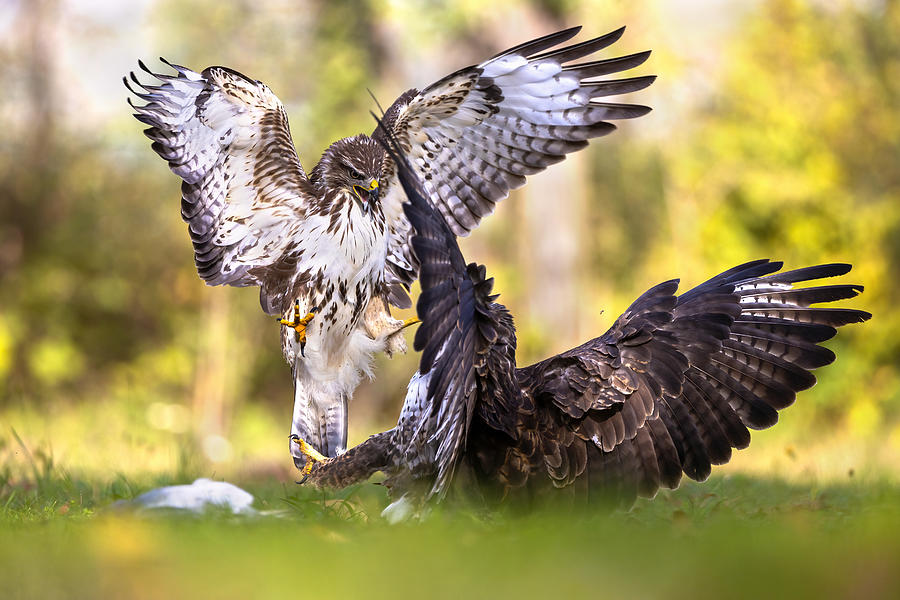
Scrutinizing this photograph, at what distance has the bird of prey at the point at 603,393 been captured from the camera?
3.70 metres

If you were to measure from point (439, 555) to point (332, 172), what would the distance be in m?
2.73

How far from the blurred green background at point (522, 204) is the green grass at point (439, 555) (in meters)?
7.36

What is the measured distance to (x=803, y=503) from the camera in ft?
15.4

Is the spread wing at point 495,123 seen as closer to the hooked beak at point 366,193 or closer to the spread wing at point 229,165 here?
the hooked beak at point 366,193

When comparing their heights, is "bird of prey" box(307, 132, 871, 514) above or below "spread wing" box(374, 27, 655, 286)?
below

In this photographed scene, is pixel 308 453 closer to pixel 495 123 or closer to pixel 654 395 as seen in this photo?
pixel 654 395

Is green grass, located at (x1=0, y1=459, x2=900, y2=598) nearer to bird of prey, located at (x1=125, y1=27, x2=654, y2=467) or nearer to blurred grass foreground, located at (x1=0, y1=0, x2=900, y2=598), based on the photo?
bird of prey, located at (x1=125, y1=27, x2=654, y2=467)

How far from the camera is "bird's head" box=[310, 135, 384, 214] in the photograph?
193 inches

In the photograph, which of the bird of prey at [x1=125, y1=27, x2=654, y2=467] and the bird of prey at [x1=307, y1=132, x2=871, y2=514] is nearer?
the bird of prey at [x1=307, y1=132, x2=871, y2=514]

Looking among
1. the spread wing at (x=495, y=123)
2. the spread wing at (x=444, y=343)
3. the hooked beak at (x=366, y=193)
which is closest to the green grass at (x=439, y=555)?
the spread wing at (x=444, y=343)

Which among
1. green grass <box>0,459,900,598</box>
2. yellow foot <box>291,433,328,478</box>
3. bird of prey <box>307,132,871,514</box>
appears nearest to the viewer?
green grass <box>0,459,900,598</box>

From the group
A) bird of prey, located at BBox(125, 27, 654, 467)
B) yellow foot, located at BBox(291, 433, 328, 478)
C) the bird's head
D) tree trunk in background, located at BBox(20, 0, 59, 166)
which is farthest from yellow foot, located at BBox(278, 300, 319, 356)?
tree trunk in background, located at BBox(20, 0, 59, 166)

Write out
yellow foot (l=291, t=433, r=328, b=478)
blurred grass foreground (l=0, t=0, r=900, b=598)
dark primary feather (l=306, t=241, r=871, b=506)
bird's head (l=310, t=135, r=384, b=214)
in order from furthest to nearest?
blurred grass foreground (l=0, t=0, r=900, b=598) < bird's head (l=310, t=135, r=384, b=214) < yellow foot (l=291, t=433, r=328, b=478) < dark primary feather (l=306, t=241, r=871, b=506)

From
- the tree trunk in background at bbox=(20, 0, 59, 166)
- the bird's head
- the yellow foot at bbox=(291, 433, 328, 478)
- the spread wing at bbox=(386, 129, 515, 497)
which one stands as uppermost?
the tree trunk in background at bbox=(20, 0, 59, 166)
